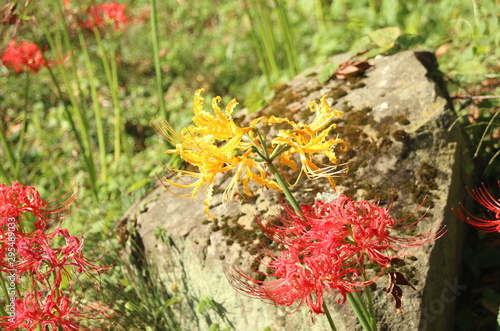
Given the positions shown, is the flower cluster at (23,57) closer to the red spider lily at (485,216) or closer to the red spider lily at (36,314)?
the red spider lily at (36,314)

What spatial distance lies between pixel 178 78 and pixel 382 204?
359 centimetres

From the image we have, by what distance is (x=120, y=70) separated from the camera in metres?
5.22

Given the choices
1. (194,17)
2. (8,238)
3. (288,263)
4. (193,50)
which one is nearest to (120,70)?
(193,50)

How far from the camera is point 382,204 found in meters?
1.90

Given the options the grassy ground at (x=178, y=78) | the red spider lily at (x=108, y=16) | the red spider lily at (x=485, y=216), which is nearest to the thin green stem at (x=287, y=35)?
the grassy ground at (x=178, y=78)

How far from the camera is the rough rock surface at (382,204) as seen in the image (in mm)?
1761

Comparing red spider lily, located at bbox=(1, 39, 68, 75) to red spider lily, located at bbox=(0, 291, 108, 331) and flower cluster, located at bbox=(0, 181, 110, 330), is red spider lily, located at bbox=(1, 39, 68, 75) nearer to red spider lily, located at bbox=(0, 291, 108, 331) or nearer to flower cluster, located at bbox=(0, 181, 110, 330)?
flower cluster, located at bbox=(0, 181, 110, 330)

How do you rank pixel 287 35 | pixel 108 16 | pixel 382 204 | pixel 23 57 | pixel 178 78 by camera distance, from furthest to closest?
pixel 178 78 → pixel 108 16 → pixel 287 35 → pixel 23 57 → pixel 382 204

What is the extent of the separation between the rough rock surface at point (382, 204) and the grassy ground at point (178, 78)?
223 mm

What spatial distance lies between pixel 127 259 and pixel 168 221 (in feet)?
1.10

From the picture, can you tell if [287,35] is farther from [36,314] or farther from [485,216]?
[36,314]

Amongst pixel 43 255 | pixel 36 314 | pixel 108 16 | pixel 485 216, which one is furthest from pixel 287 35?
pixel 36 314

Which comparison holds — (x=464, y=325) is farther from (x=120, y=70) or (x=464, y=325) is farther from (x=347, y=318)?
(x=120, y=70)

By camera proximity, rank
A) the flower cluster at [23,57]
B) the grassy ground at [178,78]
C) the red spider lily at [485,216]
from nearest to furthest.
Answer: the red spider lily at [485,216], the grassy ground at [178,78], the flower cluster at [23,57]
